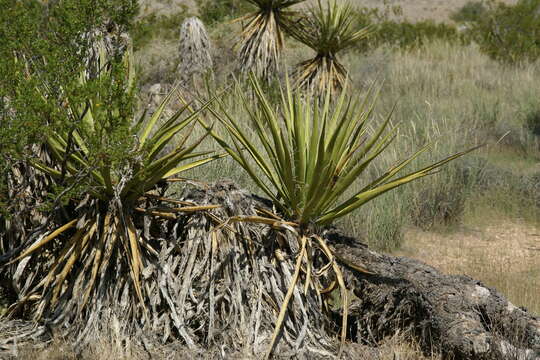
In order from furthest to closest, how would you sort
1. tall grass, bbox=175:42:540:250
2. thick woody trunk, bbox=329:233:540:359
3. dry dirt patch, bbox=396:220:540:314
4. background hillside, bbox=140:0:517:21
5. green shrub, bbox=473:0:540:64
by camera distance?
background hillside, bbox=140:0:517:21
green shrub, bbox=473:0:540:64
tall grass, bbox=175:42:540:250
dry dirt patch, bbox=396:220:540:314
thick woody trunk, bbox=329:233:540:359

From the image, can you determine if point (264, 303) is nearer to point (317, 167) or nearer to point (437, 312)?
point (317, 167)

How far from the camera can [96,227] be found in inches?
162

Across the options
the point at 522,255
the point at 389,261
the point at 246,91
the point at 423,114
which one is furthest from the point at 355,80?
the point at 389,261

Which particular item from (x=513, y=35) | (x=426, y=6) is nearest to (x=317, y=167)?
(x=513, y=35)

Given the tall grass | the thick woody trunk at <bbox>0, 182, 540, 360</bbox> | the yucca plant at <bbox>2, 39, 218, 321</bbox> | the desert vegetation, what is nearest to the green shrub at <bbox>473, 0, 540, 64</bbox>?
the tall grass

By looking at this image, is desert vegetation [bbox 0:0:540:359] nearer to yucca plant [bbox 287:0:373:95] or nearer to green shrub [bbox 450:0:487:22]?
yucca plant [bbox 287:0:373:95]

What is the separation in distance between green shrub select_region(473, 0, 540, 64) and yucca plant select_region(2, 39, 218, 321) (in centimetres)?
1263

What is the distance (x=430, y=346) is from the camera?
410 centimetres

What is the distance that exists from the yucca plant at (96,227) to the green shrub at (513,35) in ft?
41.4

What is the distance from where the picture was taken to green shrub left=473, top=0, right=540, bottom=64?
1532 cm

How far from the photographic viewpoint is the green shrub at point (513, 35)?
15320 millimetres

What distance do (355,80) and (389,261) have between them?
9668 millimetres

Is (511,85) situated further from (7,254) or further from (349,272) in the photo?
(7,254)

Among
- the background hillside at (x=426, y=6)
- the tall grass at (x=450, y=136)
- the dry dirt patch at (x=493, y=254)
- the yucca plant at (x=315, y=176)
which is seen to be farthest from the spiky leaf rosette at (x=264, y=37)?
the background hillside at (x=426, y=6)
